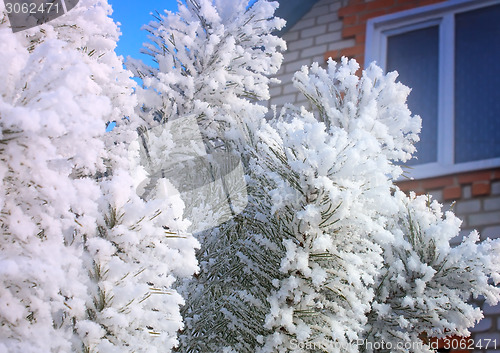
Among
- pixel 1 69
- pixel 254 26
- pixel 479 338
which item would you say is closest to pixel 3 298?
pixel 1 69

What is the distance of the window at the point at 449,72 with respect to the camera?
372 centimetres

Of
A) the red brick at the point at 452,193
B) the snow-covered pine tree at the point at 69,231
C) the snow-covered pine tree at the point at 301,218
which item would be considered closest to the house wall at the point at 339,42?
the red brick at the point at 452,193

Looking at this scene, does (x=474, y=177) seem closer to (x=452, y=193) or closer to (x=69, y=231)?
(x=452, y=193)

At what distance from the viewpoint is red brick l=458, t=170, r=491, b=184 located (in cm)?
350

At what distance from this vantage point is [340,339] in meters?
1.20

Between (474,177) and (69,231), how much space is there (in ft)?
10.6

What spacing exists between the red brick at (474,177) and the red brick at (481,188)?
0.10ft

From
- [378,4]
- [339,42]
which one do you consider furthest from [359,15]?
[339,42]

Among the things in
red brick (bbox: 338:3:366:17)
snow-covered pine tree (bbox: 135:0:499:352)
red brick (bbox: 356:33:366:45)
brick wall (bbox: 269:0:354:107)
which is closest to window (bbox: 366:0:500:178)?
red brick (bbox: 356:33:366:45)

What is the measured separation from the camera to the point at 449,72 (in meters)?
4.00

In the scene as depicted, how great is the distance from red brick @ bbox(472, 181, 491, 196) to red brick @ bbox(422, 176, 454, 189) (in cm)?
16

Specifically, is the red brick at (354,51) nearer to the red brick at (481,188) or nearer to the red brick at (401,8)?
the red brick at (401,8)

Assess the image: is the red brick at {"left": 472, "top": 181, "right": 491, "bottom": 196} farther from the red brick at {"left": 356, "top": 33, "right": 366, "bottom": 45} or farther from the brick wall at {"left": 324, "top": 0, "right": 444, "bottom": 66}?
the red brick at {"left": 356, "top": 33, "right": 366, "bottom": 45}

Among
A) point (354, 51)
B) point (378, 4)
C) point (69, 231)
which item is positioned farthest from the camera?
point (378, 4)
